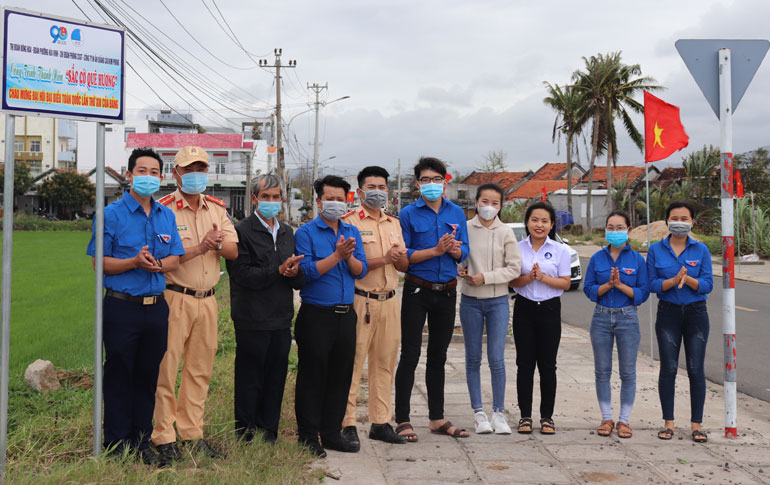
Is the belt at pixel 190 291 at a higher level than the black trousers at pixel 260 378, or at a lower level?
higher

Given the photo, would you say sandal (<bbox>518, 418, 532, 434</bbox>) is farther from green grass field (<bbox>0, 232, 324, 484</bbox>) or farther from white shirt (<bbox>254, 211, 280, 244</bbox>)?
white shirt (<bbox>254, 211, 280, 244</bbox>)

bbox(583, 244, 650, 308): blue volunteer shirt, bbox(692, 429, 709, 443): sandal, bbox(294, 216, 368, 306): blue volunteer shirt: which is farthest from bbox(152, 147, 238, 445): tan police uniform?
bbox(692, 429, 709, 443): sandal

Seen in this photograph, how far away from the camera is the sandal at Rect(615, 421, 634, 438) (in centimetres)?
534

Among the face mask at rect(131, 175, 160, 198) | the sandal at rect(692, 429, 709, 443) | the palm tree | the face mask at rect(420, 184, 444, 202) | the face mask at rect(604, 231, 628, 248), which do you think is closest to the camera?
the face mask at rect(131, 175, 160, 198)

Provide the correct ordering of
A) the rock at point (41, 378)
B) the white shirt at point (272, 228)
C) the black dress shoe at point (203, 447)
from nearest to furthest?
the black dress shoe at point (203, 447)
the white shirt at point (272, 228)
the rock at point (41, 378)

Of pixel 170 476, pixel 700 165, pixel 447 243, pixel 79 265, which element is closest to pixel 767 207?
pixel 700 165

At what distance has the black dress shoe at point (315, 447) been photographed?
4.73 meters

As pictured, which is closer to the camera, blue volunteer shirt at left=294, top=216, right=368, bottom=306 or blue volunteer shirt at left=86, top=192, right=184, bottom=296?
blue volunteer shirt at left=86, top=192, right=184, bottom=296

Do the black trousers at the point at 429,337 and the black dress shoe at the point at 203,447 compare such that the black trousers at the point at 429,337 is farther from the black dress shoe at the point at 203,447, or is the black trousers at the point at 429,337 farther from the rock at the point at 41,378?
the rock at the point at 41,378

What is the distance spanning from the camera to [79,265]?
22938 mm

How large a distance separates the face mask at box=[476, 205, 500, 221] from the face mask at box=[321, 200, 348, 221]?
4.02 ft

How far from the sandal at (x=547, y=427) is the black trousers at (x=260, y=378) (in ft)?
6.80

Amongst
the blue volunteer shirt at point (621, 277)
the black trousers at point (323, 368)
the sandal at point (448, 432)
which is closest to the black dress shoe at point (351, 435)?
the black trousers at point (323, 368)

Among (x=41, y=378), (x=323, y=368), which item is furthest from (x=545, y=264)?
(x=41, y=378)
